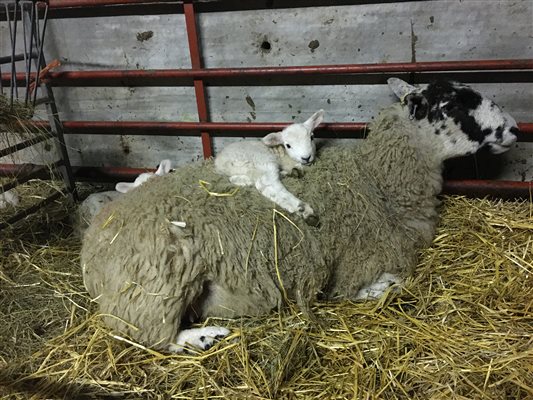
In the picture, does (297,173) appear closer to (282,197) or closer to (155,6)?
(282,197)

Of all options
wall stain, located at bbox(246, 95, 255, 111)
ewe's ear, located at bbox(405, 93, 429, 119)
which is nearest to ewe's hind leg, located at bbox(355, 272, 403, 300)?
ewe's ear, located at bbox(405, 93, 429, 119)

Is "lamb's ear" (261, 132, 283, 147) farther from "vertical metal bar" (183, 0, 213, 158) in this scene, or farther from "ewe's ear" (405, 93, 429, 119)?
"vertical metal bar" (183, 0, 213, 158)

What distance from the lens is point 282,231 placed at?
2.55m

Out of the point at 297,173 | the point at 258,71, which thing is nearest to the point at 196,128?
the point at 258,71

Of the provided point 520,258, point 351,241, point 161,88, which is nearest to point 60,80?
point 161,88

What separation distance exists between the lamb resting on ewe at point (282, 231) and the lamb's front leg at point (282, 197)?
0.17 feet

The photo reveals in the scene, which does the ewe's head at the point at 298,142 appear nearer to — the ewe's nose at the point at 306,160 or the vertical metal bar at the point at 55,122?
the ewe's nose at the point at 306,160

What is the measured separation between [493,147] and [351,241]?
48.9 inches

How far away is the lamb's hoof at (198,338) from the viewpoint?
2391 millimetres

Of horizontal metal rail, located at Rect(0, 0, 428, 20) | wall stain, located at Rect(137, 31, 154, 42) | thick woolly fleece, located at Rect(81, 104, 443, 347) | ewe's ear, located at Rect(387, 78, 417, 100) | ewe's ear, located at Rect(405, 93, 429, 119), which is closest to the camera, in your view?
thick woolly fleece, located at Rect(81, 104, 443, 347)

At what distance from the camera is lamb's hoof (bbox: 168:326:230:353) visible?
239 cm

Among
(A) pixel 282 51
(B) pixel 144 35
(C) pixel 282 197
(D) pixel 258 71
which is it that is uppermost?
(B) pixel 144 35

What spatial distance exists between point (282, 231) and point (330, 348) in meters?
0.72

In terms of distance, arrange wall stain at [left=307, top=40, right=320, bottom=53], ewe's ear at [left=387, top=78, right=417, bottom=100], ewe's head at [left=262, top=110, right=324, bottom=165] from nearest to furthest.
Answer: ewe's head at [left=262, top=110, right=324, bottom=165], ewe's ear at [left=387, top=78, right=417, bottom=100], wall stain at [left=307, top=40, right=320, bottom=53]
